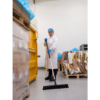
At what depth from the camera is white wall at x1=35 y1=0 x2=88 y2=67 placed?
21.9 ft

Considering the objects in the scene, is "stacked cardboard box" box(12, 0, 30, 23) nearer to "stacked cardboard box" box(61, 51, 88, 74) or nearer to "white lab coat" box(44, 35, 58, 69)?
"white lab coat" box(44, 35, 58, 69)

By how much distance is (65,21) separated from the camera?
679 cm

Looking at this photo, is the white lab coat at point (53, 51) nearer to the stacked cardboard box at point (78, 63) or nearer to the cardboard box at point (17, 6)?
the stacked cardboard box at point (78, 63)

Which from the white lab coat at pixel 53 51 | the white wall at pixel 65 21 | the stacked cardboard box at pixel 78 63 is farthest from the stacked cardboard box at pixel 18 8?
the white wall at pixel 65 21

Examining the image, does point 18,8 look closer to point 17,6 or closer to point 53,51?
point 17,6

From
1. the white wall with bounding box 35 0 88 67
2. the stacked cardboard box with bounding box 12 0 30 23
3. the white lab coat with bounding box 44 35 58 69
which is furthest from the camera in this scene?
the white wall with bounding box 35 0 88 67

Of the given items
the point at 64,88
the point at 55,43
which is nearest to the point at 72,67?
the point at 55,43

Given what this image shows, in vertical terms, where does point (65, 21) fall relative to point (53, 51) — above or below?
above

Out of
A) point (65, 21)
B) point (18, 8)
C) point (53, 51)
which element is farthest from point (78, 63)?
point (65, 21)

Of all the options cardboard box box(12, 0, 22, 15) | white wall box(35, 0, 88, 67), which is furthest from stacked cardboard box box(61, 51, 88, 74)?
white wall box(35, 0, 88, 67)

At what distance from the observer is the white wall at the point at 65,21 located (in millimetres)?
6688
